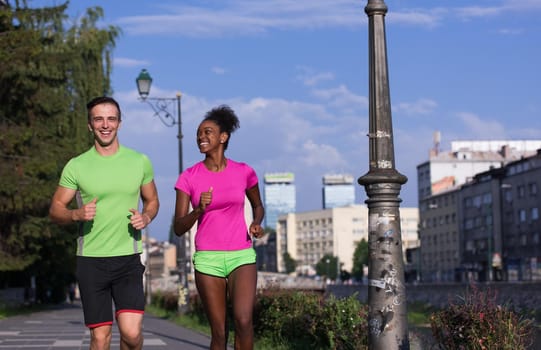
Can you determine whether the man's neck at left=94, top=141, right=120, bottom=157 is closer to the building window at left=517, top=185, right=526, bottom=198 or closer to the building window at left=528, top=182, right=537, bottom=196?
the building window at left=528, top=182, right=537, bottom=196

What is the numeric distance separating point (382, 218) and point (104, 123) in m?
3.10

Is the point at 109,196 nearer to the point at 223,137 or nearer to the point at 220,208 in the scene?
the point at 220,208

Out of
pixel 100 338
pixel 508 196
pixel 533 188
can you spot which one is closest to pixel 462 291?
pixel 100 338

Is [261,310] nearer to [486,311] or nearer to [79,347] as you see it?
[79,347]

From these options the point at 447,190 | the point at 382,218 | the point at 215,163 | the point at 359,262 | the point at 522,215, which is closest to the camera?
the point at 215,163

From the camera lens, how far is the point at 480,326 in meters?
8.49

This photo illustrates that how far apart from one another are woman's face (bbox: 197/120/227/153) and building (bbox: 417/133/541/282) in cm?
12867

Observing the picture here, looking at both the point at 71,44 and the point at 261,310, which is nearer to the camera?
the point at 261,310

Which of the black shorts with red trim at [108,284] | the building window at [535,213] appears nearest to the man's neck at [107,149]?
the black shorts with red trim at [108,284]

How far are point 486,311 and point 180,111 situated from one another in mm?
31374

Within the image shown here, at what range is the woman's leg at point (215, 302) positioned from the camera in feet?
24.2

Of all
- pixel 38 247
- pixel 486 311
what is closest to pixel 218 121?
pixel 486 311

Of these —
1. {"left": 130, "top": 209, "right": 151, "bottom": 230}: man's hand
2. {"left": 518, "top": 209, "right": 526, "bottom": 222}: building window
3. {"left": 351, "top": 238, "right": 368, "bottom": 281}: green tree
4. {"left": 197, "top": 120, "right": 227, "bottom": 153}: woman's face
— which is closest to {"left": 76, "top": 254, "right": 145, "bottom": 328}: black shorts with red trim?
{"left": 130, "top": 209, "right": 151, "bottom": 230}: man's hand

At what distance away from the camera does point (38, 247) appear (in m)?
36.5
